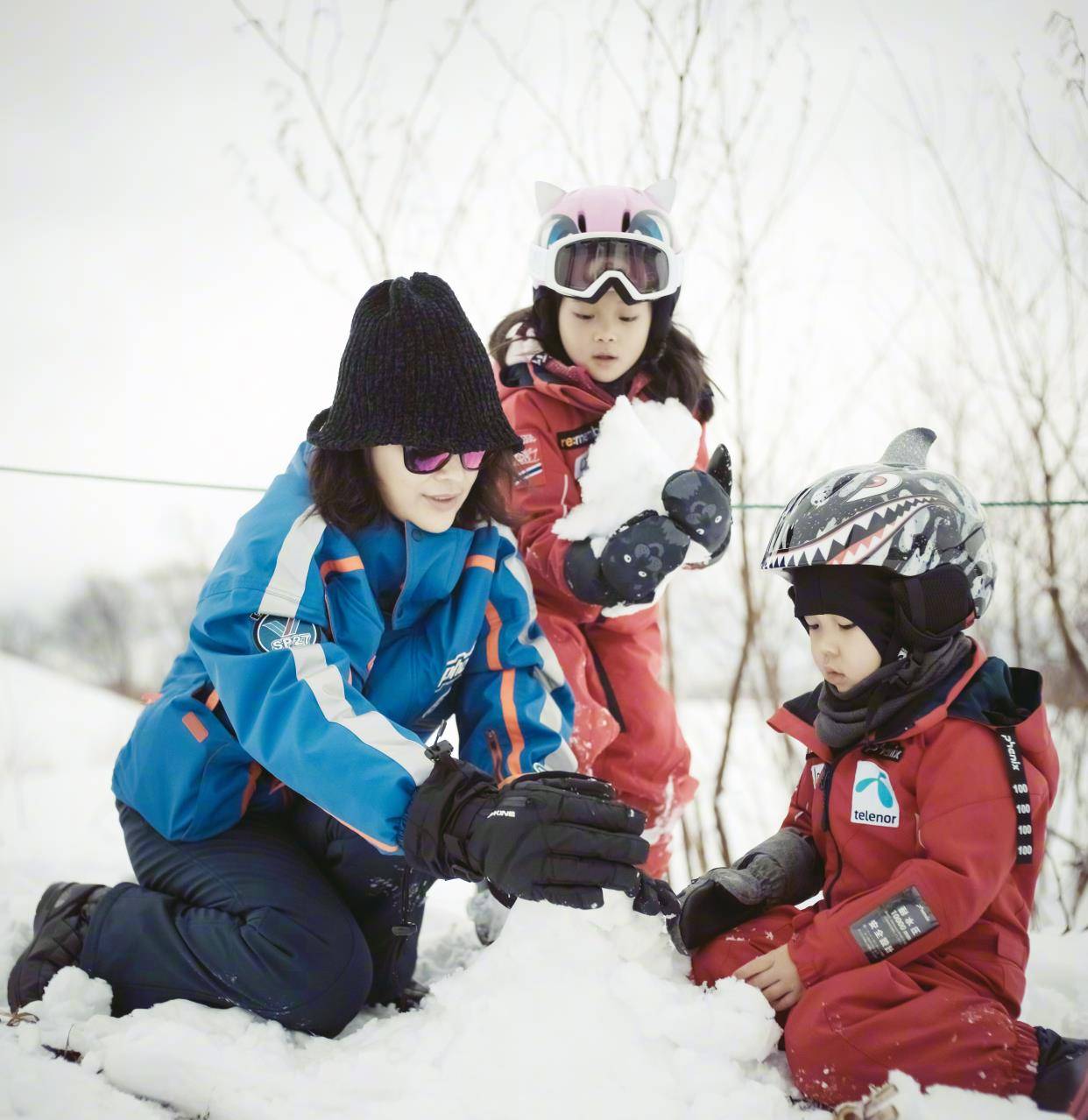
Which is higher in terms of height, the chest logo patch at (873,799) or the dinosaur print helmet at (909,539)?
the dinosaur print helmet at (909,539)

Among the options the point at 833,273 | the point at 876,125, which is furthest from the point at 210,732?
the point at 876,125

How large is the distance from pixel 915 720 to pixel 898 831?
190mm

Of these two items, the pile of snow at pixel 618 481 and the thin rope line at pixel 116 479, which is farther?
the thin rope line at pixel 116 479

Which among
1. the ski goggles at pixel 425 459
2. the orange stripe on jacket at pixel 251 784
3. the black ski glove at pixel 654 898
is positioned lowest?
the orange stripe on jacket at pixel 251 784

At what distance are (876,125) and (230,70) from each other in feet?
7.77

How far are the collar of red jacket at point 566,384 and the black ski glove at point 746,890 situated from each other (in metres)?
1.09

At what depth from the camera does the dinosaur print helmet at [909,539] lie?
1.64 m

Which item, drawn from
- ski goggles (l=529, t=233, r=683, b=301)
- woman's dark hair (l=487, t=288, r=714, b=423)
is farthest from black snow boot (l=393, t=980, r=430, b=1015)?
ski goggles (l=529, t=233, r=683, b=301)

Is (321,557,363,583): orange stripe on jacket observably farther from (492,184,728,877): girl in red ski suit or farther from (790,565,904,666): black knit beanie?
(790,565,904,666): black knit beanie

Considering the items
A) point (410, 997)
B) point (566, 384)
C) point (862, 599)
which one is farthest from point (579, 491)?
point (410, 997)

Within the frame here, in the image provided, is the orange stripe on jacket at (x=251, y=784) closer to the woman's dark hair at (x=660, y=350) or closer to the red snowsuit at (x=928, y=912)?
the red snowsuit at (x=928, y=912)

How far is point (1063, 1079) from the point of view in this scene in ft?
4.47

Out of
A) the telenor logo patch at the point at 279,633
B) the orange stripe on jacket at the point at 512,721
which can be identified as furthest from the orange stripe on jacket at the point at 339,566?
the orange stripe on jacket at the point at 512,721

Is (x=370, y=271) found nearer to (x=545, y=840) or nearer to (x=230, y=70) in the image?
(x=230, y=70)
